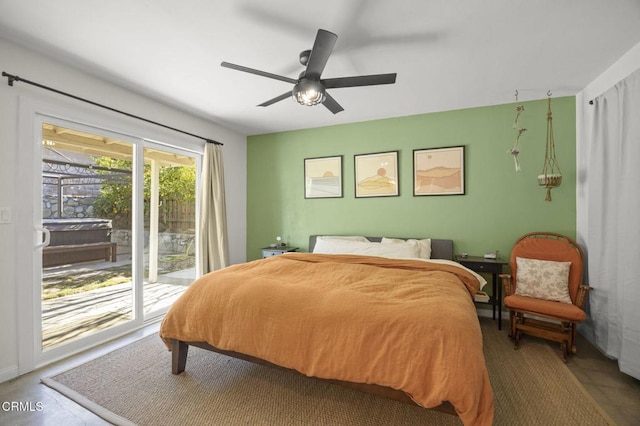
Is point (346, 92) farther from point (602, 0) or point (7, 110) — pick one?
point (7, 110)

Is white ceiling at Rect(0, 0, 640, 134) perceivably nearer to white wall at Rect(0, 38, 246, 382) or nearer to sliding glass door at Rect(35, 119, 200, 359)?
white wall at Rect(0, 38, 246, 382)

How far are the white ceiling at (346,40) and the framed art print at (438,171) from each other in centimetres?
75

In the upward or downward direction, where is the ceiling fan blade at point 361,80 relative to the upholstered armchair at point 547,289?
upward

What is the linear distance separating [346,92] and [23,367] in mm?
3816

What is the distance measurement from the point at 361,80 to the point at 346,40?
1.35 feet

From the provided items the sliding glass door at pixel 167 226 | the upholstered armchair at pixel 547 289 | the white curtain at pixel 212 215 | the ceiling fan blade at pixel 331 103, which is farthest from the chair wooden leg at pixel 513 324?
the sliding glass door at pixel 167 226

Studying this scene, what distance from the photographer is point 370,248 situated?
3.47 meters

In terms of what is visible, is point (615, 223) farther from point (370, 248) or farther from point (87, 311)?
point (87, 311)

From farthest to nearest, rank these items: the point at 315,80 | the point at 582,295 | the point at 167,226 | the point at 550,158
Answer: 1. the point at 167,226
2. the point at 550,158
3. the point at 582,295
4. the point at 315,80

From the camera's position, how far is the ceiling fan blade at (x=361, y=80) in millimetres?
1973

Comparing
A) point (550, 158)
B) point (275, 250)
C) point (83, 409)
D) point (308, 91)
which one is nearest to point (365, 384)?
point (83, 409)

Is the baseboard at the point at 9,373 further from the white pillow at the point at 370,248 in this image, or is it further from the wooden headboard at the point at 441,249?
the wooden headboard at the point at 441,249

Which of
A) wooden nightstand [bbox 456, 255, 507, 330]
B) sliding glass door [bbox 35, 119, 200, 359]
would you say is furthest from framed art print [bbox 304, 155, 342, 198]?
wooden nightstand [bbox 456, 255, 507, 330]

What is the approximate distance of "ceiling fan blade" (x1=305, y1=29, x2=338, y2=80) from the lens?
1662mm
